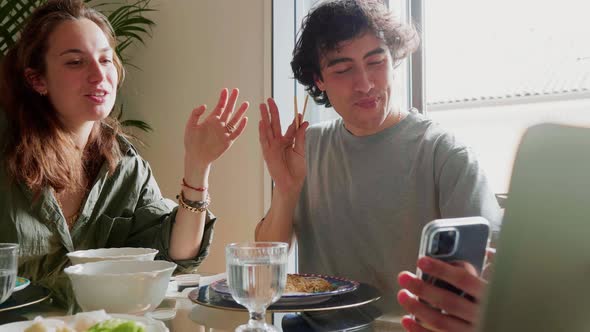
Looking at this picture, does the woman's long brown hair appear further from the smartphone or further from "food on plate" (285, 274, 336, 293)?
the smartphone

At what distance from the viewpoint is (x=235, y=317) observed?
2.84 ft

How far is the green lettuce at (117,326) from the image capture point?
62 cm

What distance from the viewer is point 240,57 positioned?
Answer: 2697 mm

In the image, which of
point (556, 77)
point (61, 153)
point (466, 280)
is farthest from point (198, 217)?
point (556, 77)

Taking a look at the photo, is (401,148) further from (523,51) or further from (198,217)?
(523,51)

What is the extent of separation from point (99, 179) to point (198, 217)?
34 centimetres

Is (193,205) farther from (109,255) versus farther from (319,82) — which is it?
(319,82)

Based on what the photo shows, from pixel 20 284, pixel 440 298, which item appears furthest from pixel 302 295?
pixel 20 284

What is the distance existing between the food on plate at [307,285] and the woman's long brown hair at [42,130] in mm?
838

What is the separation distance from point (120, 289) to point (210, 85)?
216cm

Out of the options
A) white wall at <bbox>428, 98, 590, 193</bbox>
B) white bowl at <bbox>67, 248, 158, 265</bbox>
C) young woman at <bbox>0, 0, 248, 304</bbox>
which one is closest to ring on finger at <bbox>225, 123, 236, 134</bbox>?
young woman at <bbox>0, 0, 248, 304</bbox>

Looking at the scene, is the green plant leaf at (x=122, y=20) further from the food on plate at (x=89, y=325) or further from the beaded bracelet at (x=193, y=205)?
the food on plate at (x=89, y=325)

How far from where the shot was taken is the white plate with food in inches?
24.6

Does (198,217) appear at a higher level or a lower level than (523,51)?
lower
